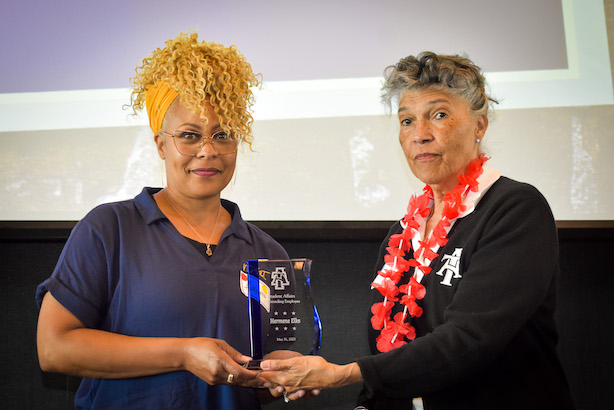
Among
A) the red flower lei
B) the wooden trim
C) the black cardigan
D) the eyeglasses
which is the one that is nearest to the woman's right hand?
the black cardigan

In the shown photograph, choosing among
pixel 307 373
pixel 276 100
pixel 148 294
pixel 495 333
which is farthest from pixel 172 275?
pixel 276 100

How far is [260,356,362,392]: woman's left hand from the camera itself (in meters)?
1.52

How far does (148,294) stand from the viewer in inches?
64.3

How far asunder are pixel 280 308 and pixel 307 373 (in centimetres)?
19

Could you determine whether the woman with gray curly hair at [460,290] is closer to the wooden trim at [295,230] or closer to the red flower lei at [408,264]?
the red flower lei at [408,264]

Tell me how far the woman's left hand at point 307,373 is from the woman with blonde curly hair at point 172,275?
0.18 ft

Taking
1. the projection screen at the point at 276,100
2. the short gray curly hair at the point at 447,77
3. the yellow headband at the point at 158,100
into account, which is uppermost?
the projection screen at the point at 276,100

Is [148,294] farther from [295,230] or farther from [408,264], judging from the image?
[295,230]

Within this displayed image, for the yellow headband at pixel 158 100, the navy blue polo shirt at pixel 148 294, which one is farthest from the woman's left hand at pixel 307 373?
the yellow headband at pixel 158 100

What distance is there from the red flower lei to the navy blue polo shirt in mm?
439

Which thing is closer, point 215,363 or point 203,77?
point 215,363

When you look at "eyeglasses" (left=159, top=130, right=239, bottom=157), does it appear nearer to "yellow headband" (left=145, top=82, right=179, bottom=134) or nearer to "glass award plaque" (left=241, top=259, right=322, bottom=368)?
"yellow headband" (left=145, top=82, right=179, bottom=134)

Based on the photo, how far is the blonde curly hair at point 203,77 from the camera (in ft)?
5.65

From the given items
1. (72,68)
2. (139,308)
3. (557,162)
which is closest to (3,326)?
(72,68)
